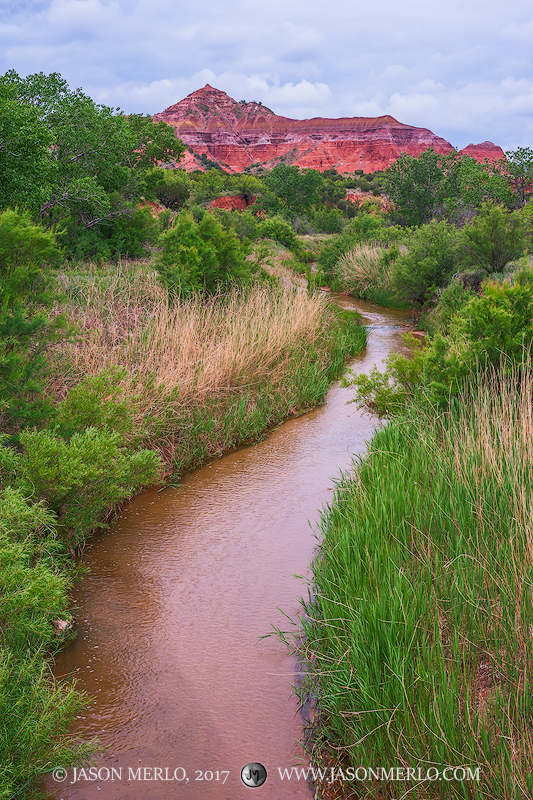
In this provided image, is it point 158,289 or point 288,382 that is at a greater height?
point 158,289

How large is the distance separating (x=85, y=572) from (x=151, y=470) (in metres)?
0.97

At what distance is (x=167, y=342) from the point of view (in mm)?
7340

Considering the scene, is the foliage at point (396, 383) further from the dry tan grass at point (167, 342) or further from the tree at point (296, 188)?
the tree at point (296, 188)

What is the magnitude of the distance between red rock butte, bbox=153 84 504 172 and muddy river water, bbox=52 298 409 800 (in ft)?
339

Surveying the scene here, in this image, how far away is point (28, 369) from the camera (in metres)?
4.51

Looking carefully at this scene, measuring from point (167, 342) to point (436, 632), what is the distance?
546cm

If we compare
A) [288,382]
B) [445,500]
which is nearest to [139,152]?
[288,382]

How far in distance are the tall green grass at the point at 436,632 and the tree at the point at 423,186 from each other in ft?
90.2

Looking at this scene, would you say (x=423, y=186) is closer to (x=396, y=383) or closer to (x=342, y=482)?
(x=396, y=383)

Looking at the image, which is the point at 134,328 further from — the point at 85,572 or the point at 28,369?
the point at 85,572

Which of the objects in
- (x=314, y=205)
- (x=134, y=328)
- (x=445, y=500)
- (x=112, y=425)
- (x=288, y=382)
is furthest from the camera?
(x=314, y=205)

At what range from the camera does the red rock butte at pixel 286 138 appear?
11019 cm

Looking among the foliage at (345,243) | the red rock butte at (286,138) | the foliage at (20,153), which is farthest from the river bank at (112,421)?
the red rock butte at (286,138)

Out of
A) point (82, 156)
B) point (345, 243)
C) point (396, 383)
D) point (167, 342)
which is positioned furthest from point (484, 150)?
point (167, 342)
